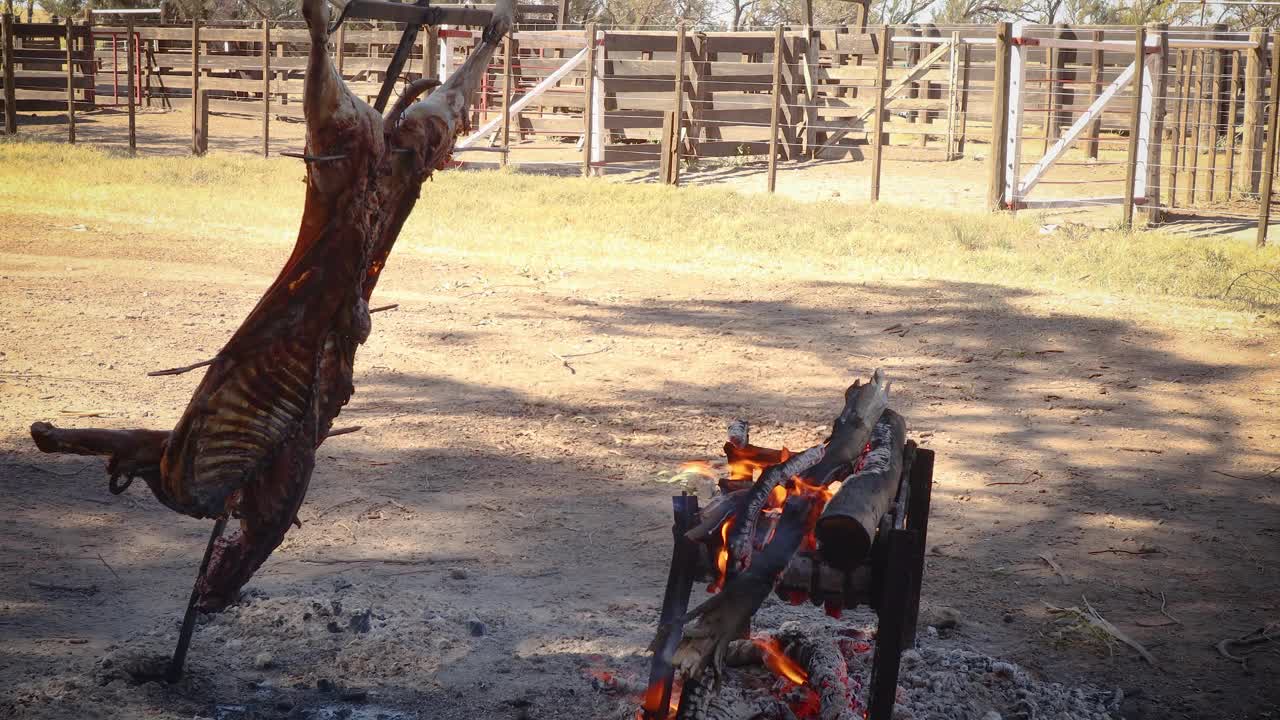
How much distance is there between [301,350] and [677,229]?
10325 mm

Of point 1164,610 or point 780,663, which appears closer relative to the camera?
point 780,663

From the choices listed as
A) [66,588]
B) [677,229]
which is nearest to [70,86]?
[677,229]

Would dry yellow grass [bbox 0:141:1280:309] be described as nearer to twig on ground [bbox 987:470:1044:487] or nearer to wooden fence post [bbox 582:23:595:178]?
wooden fence post [bbox 582:23:595:178]

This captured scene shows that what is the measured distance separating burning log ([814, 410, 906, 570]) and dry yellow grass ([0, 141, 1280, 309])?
296 inches

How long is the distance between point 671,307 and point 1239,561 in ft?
17.3

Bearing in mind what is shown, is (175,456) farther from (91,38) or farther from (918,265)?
(91,38)

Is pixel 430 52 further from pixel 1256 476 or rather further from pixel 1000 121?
pixel 1256 476

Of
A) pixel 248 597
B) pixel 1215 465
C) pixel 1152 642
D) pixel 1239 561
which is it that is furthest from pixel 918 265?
pixel 248 597

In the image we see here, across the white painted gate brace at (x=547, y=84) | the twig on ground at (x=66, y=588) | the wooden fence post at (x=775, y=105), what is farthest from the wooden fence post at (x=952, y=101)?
the twig on ground at (x=66, y=588)

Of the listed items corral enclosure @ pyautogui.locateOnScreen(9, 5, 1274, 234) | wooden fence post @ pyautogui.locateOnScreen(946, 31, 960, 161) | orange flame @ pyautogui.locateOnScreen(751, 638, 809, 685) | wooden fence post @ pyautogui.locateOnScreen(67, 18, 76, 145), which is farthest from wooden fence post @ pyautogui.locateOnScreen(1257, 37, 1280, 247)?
wooden fence post @ pyautogui.locateOnScreen(67, 18, 76, 145)

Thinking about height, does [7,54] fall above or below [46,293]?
above

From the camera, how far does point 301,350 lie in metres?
2.92

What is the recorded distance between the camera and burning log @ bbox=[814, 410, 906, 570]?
2.75 meters

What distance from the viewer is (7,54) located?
843 inches
